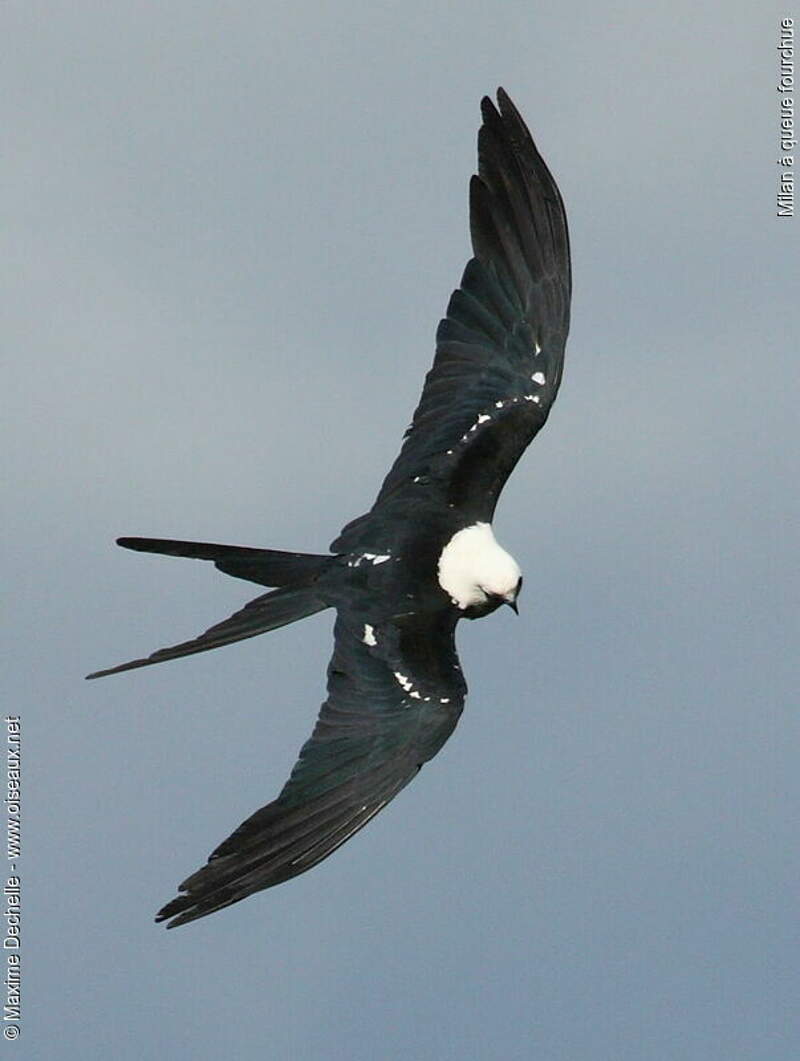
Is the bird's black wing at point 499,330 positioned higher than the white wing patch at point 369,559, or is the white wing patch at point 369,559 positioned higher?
the bird's black wing at point 499,330

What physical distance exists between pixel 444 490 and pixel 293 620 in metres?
1.72

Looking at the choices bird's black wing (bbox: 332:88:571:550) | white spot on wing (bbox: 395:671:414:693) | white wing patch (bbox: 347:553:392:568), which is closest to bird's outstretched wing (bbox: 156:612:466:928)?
white spot on wing (bbox: 395:671:414:693)

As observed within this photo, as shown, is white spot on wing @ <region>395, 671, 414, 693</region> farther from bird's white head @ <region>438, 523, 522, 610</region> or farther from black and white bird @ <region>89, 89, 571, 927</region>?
bird's white head @ <region>438, 523, 522, 610</region>

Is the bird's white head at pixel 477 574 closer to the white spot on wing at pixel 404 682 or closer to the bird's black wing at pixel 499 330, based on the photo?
the bird's black wing at pixel 499 330

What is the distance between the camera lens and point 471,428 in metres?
16.9

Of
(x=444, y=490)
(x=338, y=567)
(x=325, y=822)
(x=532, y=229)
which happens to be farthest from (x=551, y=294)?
(x=325, y=822)

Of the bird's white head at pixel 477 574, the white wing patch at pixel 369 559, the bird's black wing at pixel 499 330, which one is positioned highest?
the bird's black wing at pixel 499 330

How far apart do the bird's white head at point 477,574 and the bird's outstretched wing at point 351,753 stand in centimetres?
23

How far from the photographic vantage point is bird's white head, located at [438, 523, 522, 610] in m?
15.9

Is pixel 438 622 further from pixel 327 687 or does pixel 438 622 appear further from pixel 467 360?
pixel 467 360

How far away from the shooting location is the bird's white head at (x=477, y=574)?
15891mm

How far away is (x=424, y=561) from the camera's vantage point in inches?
629

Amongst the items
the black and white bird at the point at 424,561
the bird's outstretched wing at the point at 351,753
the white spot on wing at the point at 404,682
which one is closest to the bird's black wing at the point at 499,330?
the black and white bird at the point at 424,561

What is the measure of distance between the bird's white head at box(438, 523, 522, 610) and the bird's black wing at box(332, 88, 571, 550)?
0.67 meters
